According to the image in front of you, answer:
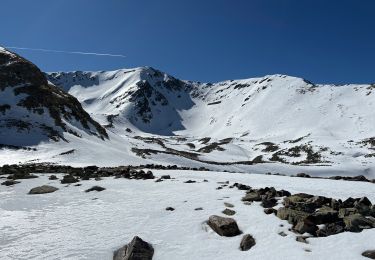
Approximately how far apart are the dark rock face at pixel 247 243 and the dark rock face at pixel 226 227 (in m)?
0.81

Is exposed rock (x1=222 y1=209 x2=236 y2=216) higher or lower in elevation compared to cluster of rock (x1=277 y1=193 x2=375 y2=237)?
lower

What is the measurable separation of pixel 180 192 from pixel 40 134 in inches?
1796

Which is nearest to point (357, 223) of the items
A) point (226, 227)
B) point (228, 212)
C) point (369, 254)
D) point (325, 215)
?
point (325, 215)

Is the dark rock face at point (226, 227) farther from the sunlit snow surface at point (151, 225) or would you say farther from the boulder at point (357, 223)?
the boulder at point (357, 223)

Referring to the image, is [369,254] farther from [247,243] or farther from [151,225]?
[151,225]

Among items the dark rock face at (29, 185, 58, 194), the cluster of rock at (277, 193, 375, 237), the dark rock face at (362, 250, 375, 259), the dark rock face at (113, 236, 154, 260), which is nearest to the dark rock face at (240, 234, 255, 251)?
the cluster of rock at (277, 193, 375, 237)

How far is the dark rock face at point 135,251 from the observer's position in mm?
12953

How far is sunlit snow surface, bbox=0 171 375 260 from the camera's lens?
41.8ft

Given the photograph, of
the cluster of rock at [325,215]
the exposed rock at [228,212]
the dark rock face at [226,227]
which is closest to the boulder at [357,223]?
the cluster of rock at [325,215]

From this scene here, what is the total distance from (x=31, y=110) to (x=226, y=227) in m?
63.3

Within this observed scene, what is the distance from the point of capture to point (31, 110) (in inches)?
2778

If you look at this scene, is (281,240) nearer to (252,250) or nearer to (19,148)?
(252,250)

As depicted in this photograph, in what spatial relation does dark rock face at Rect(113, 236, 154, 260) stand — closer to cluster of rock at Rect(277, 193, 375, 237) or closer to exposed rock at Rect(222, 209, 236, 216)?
exposed rock at Rect(222, 209, 236, 216)

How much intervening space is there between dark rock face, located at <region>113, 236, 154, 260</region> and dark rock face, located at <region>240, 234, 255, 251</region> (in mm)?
2953
